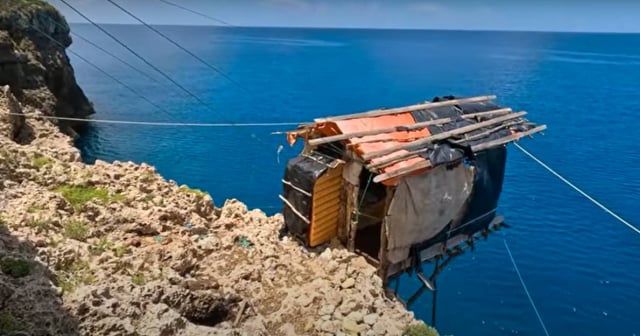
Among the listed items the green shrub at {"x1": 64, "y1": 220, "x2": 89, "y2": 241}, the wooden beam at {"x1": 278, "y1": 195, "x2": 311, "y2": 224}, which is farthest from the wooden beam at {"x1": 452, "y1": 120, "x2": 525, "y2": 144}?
the green shrub at {"x1": 64, "y1": 220, "x2": 89, "y2": 241}

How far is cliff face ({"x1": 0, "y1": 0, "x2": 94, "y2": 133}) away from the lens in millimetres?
37000

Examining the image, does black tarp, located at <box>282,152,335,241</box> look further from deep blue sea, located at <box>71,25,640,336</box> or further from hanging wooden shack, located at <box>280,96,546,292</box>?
deep blue sea, located at <box>71,25,640,336</box>

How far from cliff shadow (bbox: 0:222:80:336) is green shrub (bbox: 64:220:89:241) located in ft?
7.33

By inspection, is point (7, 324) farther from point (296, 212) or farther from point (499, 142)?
point (499, 142)

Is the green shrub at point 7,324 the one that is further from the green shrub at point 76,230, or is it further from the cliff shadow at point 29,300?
the green shrub at point 76,230

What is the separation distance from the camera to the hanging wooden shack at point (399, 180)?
46.4ft

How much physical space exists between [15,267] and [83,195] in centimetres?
720

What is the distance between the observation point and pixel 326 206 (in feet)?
50.0

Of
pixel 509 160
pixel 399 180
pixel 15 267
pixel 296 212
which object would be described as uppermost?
pixel 399 180

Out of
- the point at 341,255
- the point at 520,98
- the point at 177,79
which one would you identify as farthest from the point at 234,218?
the point at 177,79

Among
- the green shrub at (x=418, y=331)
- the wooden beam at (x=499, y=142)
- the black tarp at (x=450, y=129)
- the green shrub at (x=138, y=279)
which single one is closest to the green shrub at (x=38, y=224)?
the green shrub at (x=138, y=279)

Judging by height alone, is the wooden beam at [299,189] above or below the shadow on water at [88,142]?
above

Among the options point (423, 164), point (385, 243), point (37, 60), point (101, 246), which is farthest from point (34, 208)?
point (37, 60)

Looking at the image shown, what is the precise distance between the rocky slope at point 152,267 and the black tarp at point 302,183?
701 mm
